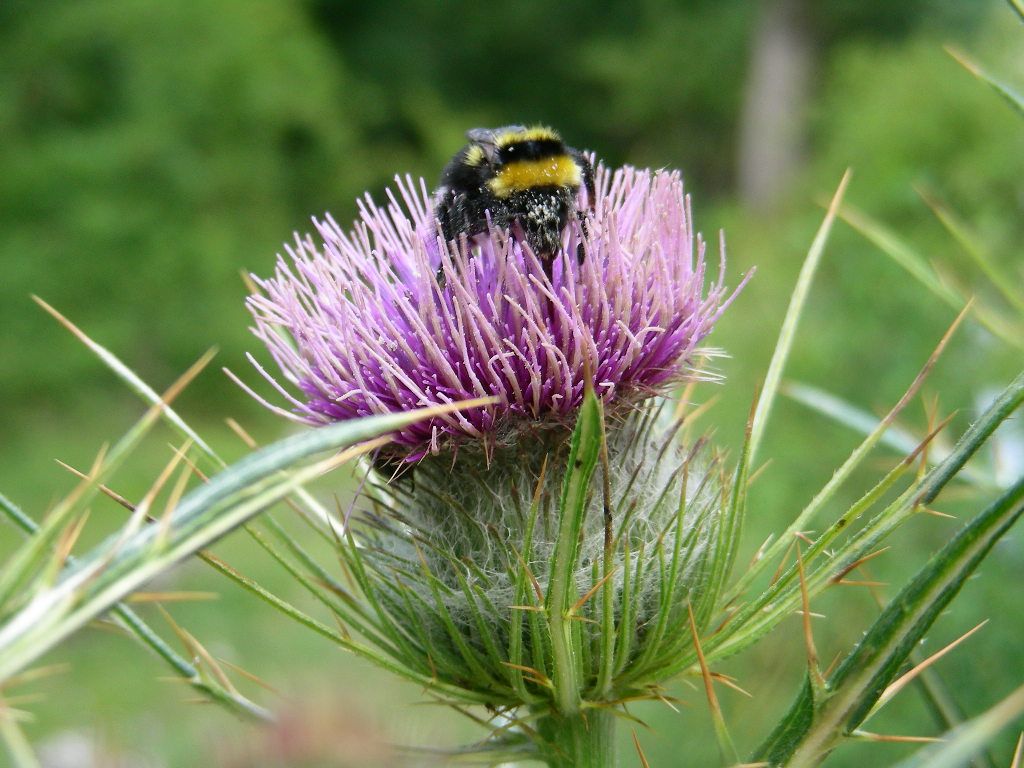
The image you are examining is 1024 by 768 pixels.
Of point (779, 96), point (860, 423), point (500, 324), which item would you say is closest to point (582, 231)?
point (500, 324)

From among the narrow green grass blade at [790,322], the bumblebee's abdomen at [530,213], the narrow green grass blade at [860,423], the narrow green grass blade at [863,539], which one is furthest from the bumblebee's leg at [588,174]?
the narrow green grass blade at [863,539]

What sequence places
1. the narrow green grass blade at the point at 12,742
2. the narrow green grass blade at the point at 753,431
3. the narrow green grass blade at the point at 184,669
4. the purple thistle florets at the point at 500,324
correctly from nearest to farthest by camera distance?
the narrow green grass blade at the point at 12,742 < the narrow green grass blade at the point at 184,669 < the narrow green grass blade at the point at 753,431 < the purple thistle florets at the point at 500,324

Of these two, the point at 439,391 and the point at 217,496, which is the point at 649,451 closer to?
the point at 439,391

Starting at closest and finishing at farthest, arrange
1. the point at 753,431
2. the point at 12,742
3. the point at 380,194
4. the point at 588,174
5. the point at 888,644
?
1. the point at 12,742
2. the point at 888,644
3. the point at 753,431
4. the point at 588,174
5. the point at 380,194

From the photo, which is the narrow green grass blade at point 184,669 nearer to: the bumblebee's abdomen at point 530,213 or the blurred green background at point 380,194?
the blurred green background at point 380,194

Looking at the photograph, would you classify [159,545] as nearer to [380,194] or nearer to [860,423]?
[860,423]

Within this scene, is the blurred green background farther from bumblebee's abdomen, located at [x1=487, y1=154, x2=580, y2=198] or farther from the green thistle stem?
bumblebee's abdomen, located at [x1=487, y1=154, x2=580, y2=198]

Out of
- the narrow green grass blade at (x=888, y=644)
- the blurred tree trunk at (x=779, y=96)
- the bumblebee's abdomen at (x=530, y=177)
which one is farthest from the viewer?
the blurred tree trunk at (x=779, y=96)
